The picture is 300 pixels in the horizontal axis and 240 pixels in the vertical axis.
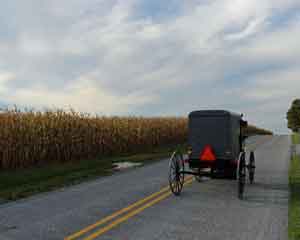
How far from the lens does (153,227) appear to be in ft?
22.2

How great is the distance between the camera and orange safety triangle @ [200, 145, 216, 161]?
10.4m

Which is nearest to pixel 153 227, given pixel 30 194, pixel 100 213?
pixel 100 213

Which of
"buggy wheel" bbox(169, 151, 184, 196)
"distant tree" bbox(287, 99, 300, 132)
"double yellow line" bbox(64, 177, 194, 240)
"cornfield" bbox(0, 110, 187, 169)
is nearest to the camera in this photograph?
"double yellow line" bbox(64, 177, 194, 240)

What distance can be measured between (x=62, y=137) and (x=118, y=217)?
530 inches

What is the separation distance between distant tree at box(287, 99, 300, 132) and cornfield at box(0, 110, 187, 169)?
85.1 m

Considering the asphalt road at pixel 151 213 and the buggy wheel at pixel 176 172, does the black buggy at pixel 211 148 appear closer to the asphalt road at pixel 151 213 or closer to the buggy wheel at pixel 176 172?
the buggy wheel at pixel 176 172

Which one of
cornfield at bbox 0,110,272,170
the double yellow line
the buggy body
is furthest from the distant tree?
the double yellow line

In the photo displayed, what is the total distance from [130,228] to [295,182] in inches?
296

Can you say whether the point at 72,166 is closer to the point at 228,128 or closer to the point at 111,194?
the point at 111,194

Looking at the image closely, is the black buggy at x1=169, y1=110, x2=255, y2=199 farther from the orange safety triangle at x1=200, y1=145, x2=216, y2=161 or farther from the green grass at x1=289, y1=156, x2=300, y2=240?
the green grass at x1=289, y1=156, x2=300, y2=240

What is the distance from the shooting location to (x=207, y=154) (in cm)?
1051

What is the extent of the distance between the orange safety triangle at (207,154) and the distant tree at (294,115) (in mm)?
99988

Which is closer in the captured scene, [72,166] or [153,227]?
[153,227]

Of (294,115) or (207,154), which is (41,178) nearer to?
(207,154)
